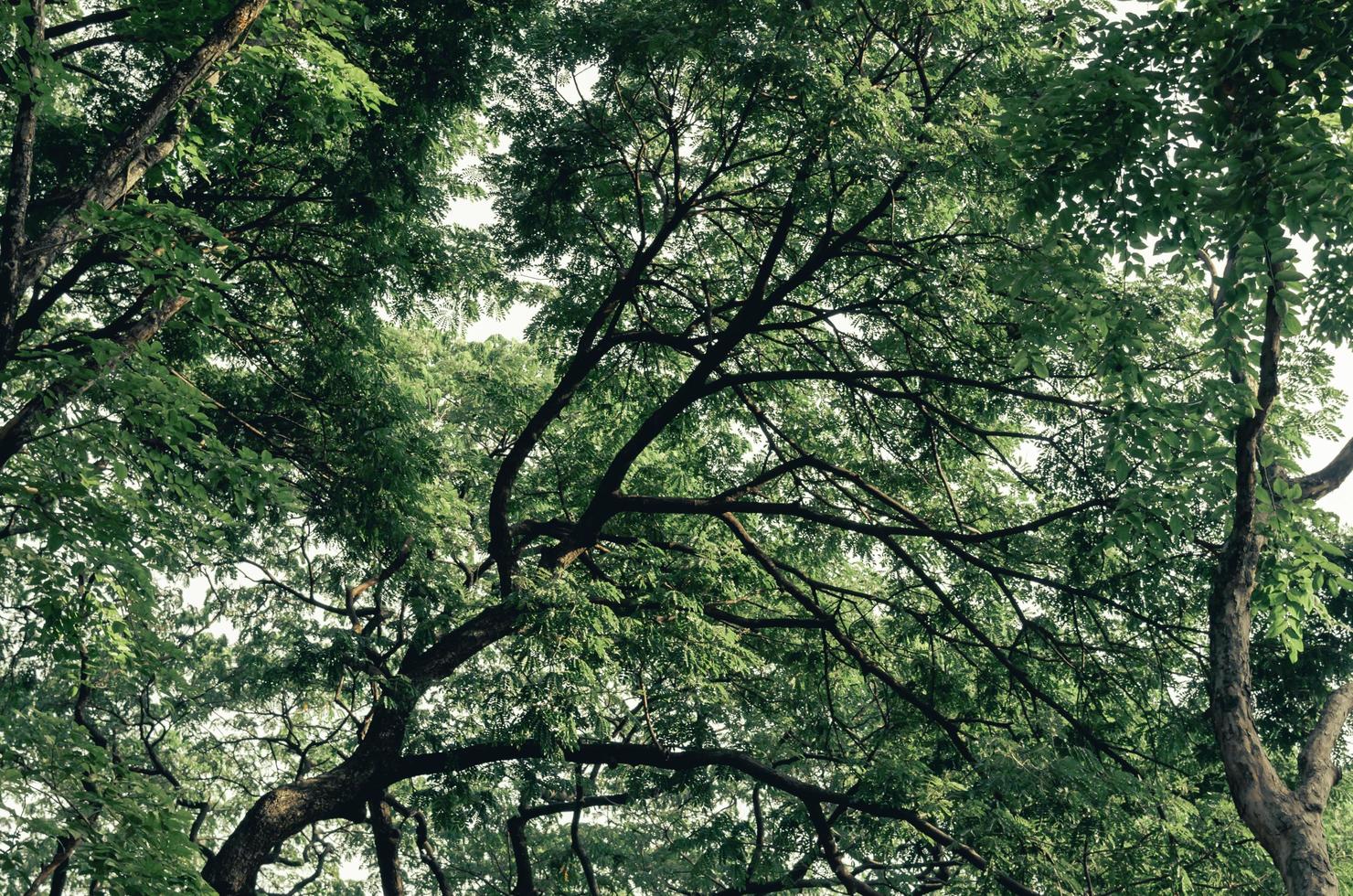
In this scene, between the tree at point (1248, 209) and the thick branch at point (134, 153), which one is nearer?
the tree at point (1248, 209)

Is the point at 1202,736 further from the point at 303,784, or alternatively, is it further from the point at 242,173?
the point at 242,173

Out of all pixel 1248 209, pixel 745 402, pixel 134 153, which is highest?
pixel 745 402

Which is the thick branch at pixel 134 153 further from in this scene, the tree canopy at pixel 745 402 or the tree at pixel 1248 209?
the tree at pixel 1248 209

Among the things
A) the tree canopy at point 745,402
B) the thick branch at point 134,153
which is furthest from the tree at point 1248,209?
the thick branch at point 134,153

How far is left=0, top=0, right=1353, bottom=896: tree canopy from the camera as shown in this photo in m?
5.75

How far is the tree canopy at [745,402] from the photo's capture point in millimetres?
5750

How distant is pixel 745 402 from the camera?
33.2ft

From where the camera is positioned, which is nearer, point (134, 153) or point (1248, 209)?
point (1248, 209)

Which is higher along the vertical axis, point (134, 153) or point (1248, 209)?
point (134, 153)

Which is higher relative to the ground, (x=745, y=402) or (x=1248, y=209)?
(x=745, y=402)

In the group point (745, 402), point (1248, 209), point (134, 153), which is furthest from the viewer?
point (745, 402)

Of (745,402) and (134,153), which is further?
(745,402)

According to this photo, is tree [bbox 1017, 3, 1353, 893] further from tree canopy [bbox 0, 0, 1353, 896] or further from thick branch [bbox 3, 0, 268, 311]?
thick branch [bbox 3, 0, 268, 311]

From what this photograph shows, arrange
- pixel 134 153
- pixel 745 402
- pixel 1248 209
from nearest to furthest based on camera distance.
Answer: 1. pixel 1248 209
2. pixel 134 153
3. pixel 745 402
